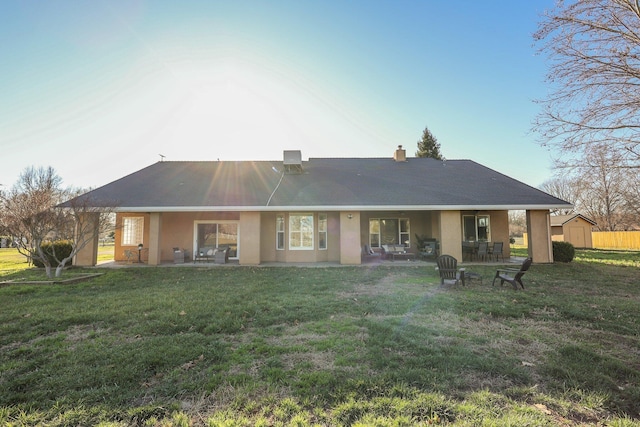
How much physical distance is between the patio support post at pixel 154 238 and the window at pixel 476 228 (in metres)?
15.9

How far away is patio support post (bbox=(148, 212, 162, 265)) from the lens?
13594mm

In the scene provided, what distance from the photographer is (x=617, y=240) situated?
27500 mm

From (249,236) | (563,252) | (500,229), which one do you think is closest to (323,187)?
(249,236)

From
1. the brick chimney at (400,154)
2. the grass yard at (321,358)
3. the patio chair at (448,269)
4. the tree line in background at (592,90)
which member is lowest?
the grass yard at (321,358)

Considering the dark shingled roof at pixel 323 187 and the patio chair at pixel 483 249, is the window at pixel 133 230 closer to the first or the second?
the dark shingled roof at pixel 323 187

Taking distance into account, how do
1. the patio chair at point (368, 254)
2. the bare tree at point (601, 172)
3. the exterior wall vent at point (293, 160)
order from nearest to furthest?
the bare tree at point (601, 172)
the patio chair at point (368, 254)
the exterior wall vent at point (293, 160)

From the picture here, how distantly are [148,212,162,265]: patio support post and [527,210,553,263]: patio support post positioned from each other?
57.8 feet

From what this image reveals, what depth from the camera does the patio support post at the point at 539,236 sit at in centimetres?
1383

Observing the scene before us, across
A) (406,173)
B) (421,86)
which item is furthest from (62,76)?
(406,173)

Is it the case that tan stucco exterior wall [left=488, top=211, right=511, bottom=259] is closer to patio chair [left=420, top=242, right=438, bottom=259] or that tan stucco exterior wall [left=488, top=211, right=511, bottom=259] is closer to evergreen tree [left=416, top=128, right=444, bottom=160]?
patio chair [left=420, top=242, right=438, bottom=259]

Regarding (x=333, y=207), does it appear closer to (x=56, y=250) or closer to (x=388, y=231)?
(x=388, y=231)

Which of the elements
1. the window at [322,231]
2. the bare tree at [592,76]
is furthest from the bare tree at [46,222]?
the bare tree at [592,76]

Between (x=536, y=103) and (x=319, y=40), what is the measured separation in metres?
8.02

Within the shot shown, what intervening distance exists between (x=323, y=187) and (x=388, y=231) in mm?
4516
